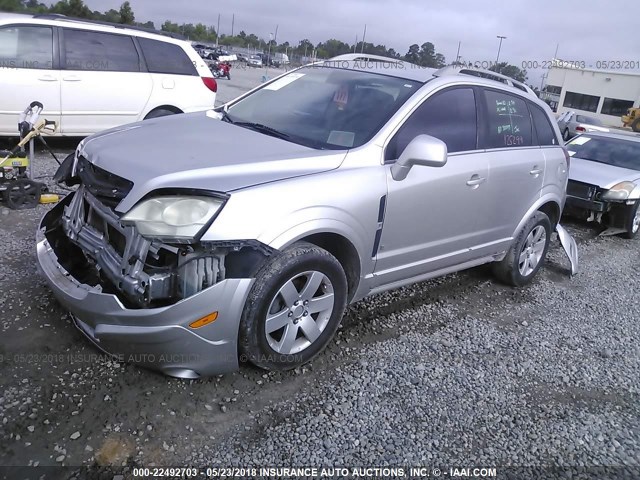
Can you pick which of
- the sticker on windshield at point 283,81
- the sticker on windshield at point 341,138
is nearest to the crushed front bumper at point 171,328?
the sticker on windshield at point 341,138

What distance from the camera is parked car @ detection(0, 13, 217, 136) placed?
6.73 meters

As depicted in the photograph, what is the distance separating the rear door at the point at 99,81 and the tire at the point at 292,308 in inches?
221

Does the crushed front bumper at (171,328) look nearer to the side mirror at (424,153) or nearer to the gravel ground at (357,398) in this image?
the gravel ground at (357,398)

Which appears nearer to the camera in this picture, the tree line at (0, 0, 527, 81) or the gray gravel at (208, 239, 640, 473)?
the gray gravel at (208, 239, 640, 473)

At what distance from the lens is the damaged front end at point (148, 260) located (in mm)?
2535

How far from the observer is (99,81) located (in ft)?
23.8

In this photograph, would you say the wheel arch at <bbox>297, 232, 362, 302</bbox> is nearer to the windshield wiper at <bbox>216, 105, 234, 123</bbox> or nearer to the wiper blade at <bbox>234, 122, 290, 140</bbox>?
the wiper blade at <bbox>234, 122, 290, 140</bbox>

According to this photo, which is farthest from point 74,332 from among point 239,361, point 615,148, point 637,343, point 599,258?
point 615,148

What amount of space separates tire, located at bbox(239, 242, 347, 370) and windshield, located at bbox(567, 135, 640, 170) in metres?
6.80

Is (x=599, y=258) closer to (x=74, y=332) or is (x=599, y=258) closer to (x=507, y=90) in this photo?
(x=507, y=90)

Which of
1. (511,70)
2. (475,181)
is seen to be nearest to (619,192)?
(475,181)

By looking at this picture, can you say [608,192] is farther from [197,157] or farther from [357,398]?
[197,157]

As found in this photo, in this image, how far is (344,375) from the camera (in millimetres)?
3119

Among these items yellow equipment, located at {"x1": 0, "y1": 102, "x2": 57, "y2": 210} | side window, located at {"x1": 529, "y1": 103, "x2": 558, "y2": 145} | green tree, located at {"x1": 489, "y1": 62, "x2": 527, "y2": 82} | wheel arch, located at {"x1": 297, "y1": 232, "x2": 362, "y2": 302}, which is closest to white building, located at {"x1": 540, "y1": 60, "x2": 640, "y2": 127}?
green tree, located at {"x1": 489, "y1": 62, "x2": 527, "y2": 82}
